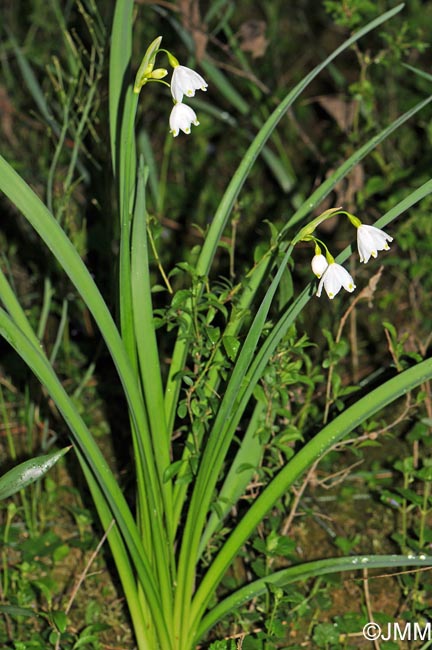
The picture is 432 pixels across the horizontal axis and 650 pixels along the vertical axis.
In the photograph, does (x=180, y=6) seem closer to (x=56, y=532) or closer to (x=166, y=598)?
(x=56, y=532)

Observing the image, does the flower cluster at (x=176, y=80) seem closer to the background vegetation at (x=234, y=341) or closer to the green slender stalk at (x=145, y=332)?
the green slender stalk at (x=145, y=332)

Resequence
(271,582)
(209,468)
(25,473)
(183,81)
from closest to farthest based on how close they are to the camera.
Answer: (183,81), (25,473), (209,468), (271,582)

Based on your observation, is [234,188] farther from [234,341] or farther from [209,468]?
[209,468]

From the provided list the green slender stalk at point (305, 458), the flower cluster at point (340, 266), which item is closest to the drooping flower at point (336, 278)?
the flower cluster at point (340, 266)

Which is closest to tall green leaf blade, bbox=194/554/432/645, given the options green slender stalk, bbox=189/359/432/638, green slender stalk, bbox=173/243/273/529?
green slender stalk, bbox=189/359/432/638

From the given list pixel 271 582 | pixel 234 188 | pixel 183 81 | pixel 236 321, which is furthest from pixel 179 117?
pixel 271 582

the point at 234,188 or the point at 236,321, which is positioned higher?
the point at 234,188

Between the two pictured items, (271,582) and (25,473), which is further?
(271,582)
